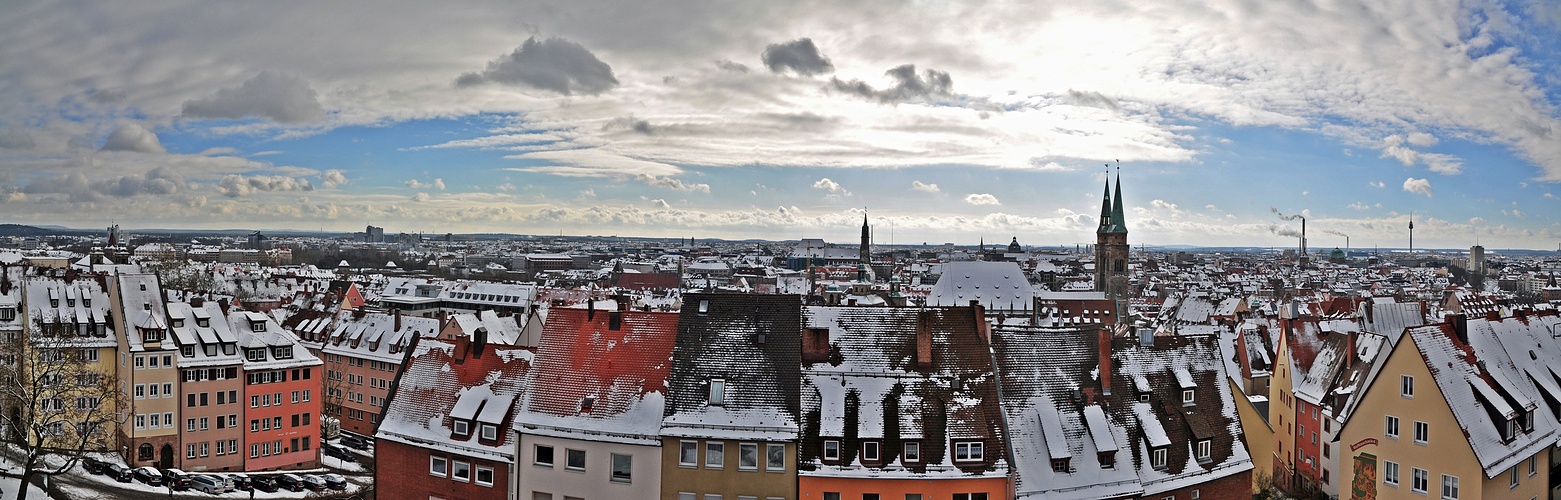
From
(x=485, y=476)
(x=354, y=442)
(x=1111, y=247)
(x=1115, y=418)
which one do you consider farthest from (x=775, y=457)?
(x=1111, y=247)

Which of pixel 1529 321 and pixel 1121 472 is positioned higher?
pixel 1529 321

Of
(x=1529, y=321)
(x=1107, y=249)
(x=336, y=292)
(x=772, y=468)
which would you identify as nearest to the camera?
(x=772, y=468)

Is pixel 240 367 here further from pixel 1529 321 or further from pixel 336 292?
pixel 1529 321

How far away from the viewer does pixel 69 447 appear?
60.8 m

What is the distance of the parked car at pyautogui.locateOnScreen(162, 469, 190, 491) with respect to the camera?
185ft

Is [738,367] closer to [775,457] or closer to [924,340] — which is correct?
[775,457]

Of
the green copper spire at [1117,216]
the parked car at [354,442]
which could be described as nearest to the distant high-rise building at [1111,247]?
the green copper spire at [1117,216]

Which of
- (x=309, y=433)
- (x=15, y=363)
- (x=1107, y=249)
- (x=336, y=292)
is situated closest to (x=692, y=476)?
(x=309, y=433)

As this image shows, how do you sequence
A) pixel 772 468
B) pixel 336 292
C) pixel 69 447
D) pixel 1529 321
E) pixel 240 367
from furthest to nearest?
pixel 336 292 → pixel 240 367 → pixel 69 447 → pixel 1529 321 → pixel 772 468

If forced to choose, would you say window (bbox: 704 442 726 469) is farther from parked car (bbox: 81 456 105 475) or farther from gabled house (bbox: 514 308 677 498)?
parked car (bbox: 81 456 105 475)

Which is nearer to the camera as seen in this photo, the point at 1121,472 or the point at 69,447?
the point at 1121,472

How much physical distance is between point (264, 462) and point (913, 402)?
4575 cm

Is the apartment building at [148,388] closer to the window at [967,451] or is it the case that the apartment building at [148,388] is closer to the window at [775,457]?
the window at [775,457]

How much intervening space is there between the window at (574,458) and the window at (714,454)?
4572 mm
